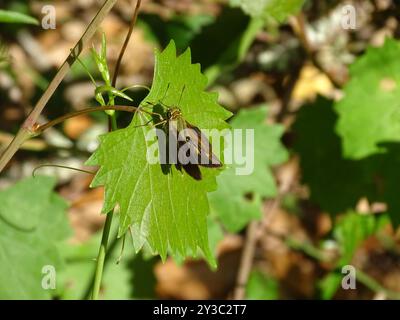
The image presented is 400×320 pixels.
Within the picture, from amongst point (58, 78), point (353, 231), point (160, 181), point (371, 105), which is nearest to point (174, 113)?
point (160, 181)

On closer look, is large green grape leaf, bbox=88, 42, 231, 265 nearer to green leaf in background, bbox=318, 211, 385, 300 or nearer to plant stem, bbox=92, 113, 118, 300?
plant stem, bbox=92, 113, 118, 300

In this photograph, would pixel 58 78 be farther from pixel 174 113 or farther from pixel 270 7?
pixel 270 7

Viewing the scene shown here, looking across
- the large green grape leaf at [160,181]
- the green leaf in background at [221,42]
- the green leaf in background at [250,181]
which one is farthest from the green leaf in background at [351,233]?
the large green grape leaf at [160,181]

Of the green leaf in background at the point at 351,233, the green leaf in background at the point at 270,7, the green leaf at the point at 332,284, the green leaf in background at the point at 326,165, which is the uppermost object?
the green leaf in background at the point at 270,7

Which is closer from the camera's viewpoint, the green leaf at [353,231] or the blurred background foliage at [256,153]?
the blurred background foliage at [256,153]

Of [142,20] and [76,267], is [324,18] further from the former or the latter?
[76,267]

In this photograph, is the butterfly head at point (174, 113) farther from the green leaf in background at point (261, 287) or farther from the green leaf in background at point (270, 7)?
the green leaf in background at point (261, 287)

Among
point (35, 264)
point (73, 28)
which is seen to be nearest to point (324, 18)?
point (73, 28)
